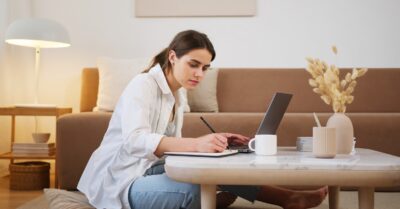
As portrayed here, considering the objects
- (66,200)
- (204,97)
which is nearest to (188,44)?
(66,200)

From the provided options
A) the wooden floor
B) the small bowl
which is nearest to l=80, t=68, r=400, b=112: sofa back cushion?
the small bowl

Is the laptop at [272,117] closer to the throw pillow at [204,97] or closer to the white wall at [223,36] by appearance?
the throw pillow at [204,97]

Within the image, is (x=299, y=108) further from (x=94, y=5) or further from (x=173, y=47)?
(x=173, y=47)

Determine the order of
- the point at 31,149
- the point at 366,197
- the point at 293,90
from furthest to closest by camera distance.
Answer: the point at 293,90 → the point at 31,149 → the point at 366,197

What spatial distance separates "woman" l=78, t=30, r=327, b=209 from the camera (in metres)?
1.54

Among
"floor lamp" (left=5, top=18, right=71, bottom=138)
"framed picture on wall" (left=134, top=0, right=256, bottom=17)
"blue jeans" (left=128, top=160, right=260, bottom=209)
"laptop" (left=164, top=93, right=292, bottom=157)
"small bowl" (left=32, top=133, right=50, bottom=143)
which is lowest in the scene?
"small bowl" (left=32, top=133, right=50, bottom=143)

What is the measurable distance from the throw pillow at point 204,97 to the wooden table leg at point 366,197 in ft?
7.04

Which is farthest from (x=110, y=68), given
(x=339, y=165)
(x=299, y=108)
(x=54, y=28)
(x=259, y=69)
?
(x=339, y=165)

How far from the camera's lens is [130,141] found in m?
1.56

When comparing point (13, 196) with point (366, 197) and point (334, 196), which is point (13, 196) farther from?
point (366, 197)

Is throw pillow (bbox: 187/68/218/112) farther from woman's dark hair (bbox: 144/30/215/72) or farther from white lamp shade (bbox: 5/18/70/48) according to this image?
woman's dark hair (bbox: 144/30/215/72)

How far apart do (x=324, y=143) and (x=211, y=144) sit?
0.34 metres

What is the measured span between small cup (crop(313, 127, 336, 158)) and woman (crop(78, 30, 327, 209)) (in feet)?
0.89

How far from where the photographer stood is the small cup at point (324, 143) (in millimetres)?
1468
